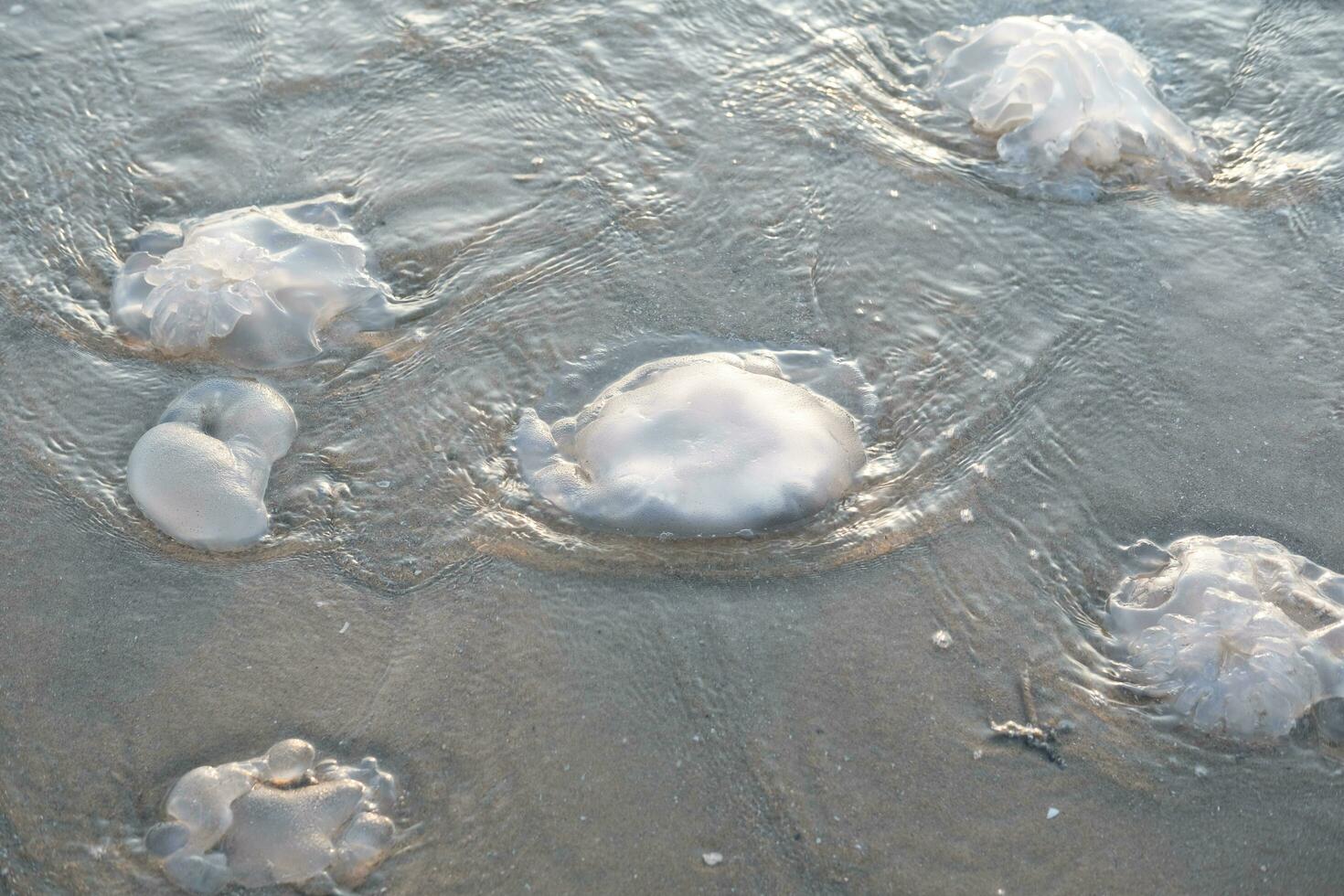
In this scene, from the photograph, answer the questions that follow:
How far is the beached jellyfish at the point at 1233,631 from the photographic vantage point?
8.77 feet

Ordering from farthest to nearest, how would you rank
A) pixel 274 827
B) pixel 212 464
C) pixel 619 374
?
pixel 619 374 < pixel 212 464 < pixel 274 827

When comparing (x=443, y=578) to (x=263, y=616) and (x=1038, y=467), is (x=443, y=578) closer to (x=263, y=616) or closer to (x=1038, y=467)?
(x=263, y=616)

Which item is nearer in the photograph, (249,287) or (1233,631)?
(1233,631)

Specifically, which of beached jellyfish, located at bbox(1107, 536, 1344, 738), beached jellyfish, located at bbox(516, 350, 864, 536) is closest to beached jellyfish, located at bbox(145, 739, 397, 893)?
beached jellyfish, located at bbox(516, 350, 864, 536)

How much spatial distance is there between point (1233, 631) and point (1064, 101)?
2.20 meters

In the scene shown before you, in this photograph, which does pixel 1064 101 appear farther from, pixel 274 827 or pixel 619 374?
pixel 274 827

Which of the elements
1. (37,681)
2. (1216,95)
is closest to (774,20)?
(1216,95)

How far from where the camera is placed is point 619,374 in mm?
3402

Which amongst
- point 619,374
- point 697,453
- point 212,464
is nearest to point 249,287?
point 212,464

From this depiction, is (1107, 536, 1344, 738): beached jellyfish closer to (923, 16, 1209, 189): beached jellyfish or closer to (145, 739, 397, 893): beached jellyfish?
(923, 16, 1209, 189): beached jellyfish

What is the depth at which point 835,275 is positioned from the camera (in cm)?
369

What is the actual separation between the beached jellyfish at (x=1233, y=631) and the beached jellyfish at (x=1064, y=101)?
168cm

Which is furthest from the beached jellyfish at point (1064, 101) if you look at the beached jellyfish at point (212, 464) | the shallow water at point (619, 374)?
the beached jellyfish at point (212, 464)

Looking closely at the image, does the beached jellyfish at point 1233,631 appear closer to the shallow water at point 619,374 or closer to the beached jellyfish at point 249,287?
the shallow water at point 619,374
